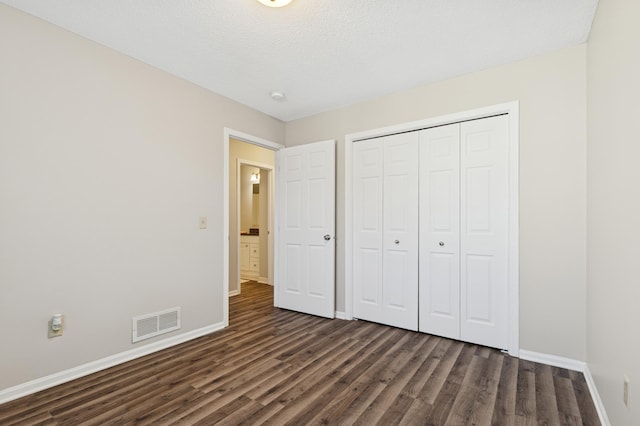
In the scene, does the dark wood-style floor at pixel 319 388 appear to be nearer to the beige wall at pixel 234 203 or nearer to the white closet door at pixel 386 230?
the white closet door at pixel 386 230

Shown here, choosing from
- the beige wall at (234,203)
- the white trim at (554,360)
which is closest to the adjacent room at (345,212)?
the white trim at (554,360)

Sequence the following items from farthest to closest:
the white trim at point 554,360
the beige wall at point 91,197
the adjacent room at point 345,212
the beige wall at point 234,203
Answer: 1. the beige wall at point 234,203
2. the white trim at point 554,360
3. the beige wall at point 91,197
4. the adjacent room at point 345,212

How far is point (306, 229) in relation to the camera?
3.87 metres

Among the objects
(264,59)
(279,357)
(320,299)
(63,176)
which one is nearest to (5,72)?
(63,176)

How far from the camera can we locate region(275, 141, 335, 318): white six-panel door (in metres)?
3.68

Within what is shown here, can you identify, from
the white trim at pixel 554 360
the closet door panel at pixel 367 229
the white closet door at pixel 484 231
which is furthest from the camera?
the closet door panel at pixel 367 229

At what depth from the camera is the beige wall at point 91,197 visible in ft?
6.57

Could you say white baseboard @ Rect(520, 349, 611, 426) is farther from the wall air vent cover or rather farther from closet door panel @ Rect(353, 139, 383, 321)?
the wall air vent cover

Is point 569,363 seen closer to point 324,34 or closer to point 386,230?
point 386,230

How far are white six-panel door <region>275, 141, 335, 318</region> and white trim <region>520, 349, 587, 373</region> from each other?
6.27ft

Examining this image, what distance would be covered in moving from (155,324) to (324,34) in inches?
110

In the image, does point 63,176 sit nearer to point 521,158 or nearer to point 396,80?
point 396,80

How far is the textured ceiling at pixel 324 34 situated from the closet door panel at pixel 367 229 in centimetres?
83

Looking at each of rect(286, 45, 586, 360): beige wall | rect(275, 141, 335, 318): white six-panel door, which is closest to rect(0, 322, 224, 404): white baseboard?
rect(275, 141, 335, 318): white six-panel door
